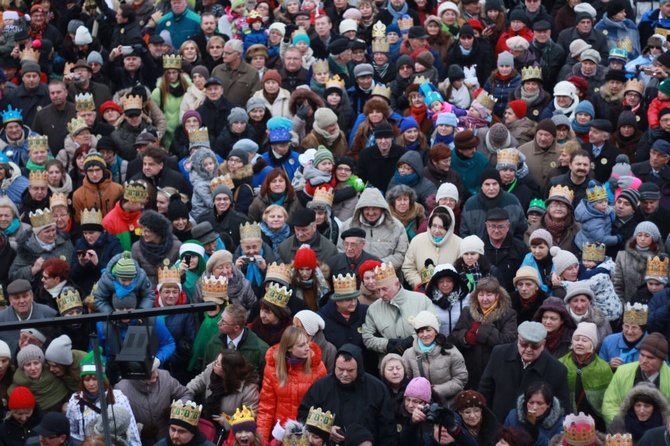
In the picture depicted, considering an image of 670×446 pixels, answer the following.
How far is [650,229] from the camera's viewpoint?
13.5 metres

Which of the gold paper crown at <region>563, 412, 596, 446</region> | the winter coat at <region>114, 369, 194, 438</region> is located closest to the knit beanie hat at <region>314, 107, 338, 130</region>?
the winter coat at <region>114, 369, 194, 438</region>

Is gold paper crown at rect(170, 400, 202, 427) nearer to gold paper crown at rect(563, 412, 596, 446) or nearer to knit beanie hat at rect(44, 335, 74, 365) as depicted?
knit beanie hat at rect(44, 335, 74, 365)

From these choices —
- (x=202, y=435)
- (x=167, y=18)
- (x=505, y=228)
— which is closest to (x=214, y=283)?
(x=202, y=435)

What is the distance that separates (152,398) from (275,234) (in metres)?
2.62

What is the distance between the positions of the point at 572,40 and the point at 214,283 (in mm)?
7365

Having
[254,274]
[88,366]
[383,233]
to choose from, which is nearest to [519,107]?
[383,233]

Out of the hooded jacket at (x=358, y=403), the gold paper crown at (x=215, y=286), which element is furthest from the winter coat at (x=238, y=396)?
the gold paper crown at (x=215, y=286)

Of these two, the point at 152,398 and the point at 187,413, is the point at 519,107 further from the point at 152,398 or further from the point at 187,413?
the point at 187,413

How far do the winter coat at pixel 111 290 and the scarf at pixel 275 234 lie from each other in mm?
1412

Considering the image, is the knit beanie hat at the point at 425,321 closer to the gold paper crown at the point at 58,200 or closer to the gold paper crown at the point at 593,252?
the gold paper crown at the point at 593,252

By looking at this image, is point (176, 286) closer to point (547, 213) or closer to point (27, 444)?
point (27, 444)

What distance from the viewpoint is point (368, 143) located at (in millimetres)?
16078

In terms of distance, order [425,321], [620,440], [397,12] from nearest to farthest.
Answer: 1. [620,440]
2. [425,321]
3. [397,12]

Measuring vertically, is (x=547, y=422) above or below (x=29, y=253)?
above
